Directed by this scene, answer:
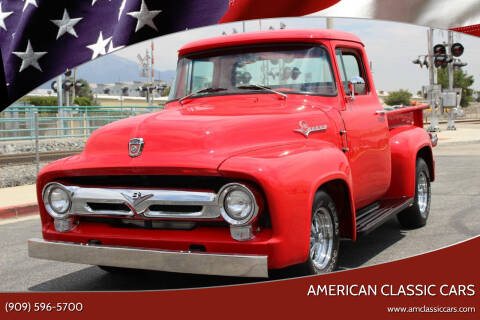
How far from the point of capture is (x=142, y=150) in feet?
13.3

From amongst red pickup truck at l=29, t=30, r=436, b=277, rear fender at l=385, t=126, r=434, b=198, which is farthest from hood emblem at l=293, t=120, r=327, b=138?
rear fender at l=385, t=126, r=434, b=198

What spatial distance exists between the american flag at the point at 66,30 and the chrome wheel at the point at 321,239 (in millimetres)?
1608

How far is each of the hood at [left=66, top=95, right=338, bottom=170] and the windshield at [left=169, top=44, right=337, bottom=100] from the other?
305 millimetres

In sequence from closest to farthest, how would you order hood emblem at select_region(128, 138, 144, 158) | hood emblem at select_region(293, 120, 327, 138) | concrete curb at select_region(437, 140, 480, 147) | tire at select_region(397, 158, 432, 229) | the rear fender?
hood emblem at select_region(128, 138, 144, 158), hood emblem at select_region(293, 120, 327, 138), the rear fender, tire at select_region(397, 158, 432, 229), concrete curb at select_region(437, 140, 480, 147)

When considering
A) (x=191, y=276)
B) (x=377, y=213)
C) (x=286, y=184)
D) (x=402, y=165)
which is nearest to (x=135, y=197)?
(x=286, y=184)

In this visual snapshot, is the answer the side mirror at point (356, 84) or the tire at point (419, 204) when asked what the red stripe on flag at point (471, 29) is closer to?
the side mirror at point (356, 84)

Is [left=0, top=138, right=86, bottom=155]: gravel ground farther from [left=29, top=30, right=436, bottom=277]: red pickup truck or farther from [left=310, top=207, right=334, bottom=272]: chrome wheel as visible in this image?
[left=310, top=207, right=334, bottom=272]: chrome wheel

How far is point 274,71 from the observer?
5176 mm

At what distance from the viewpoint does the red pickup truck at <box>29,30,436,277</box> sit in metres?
3.74

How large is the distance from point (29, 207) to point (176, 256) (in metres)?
6.32

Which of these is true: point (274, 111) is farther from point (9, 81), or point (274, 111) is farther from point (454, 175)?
point (454, 175)

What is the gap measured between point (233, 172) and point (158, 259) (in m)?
0.73

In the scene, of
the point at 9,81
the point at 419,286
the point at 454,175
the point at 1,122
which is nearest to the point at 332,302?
the point at 419,286

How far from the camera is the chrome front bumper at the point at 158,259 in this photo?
141 inches
